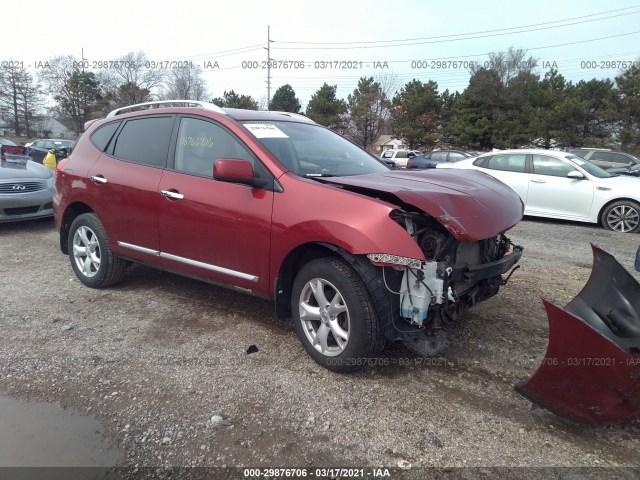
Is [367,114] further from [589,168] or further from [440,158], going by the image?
[589,168]

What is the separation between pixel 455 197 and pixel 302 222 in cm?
101

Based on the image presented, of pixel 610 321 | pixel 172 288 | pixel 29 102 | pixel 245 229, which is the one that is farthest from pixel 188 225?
pixel 29 102

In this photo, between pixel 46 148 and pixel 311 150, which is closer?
pixel 311 150

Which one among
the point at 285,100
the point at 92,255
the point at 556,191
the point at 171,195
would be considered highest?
the point at 285,100

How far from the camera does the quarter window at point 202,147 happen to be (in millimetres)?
3584

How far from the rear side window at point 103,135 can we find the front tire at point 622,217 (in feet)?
27.2

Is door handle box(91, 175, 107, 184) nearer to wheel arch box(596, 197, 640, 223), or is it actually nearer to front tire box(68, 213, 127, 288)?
front tire box(68, 213, 127, 288)

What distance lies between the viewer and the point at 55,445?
245 cm

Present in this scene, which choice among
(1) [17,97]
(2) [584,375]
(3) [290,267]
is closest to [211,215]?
(3) [290,267]

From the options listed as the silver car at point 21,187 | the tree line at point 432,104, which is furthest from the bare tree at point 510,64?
the silver car at point 21,187

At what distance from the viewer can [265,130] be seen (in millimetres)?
3707

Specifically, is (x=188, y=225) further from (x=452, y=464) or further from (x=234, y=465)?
(x=452, y=464)

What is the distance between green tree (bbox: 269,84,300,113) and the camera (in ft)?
151

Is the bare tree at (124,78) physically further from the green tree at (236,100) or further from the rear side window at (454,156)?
the rear side window at (454,156)
